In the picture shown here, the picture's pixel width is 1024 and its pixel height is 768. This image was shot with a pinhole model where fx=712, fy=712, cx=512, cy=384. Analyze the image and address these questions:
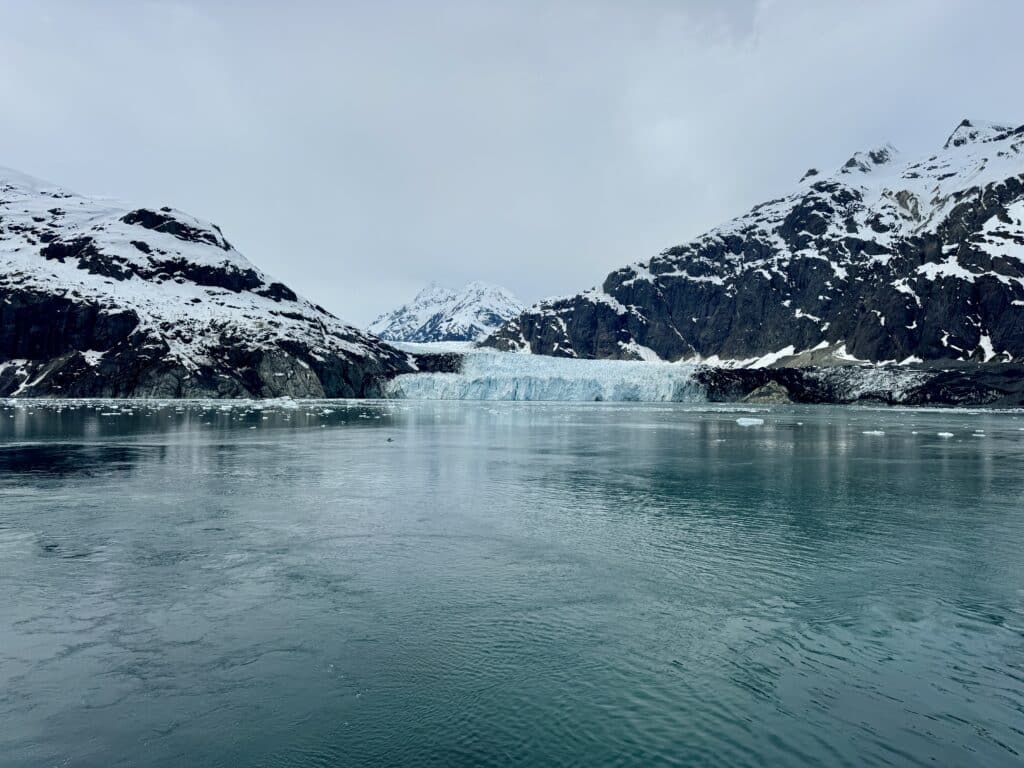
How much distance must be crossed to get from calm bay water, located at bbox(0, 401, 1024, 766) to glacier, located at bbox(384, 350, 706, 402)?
122 metres

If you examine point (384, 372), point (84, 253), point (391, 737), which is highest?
point (84, 253)

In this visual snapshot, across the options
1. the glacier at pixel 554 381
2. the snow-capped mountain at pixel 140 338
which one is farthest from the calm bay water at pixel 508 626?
the snow-capped mountain at pixel 140 338

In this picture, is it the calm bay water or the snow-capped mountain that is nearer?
the calm bay water

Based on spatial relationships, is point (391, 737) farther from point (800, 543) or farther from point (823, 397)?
point (823, 397)

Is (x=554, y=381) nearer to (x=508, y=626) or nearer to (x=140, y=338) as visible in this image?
(x=140, y=338)

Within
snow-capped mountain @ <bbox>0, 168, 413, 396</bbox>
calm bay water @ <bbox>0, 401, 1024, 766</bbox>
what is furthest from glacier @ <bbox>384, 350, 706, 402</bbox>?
calm bay water @ <bbox>0, 401, 1024, 766</bbox>

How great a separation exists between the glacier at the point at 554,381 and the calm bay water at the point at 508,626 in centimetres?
12175

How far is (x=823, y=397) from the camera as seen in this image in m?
182

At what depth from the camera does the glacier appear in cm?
14962

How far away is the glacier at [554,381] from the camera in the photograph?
150 m

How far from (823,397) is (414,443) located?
15840 cm

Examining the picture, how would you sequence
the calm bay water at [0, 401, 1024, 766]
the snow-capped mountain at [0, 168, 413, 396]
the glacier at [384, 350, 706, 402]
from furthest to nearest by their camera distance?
the snow-capped mountain at [0, 168, 413, 396]
the glacier at [384, 350, 706, 402]
the calm bay water at [0, 401, 1024, 766]

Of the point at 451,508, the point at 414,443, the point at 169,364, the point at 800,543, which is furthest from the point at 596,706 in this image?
the point at 169,364

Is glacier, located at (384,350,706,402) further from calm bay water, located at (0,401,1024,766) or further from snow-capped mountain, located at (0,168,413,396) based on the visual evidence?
calm bay water, located at (0,401,1024,766)
